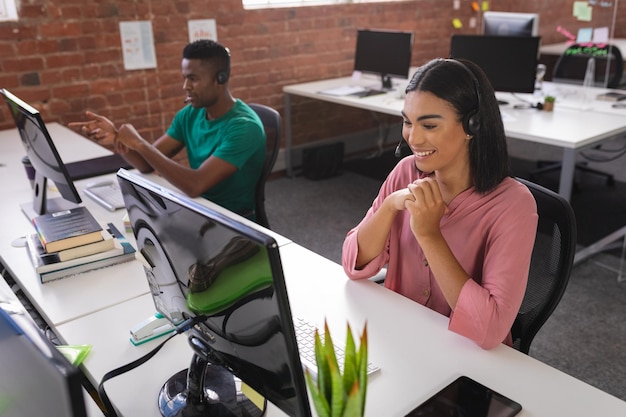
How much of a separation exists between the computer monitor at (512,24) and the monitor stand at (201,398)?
3.72m

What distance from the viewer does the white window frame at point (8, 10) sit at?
324 cm

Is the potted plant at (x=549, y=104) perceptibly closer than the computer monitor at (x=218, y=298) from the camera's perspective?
No

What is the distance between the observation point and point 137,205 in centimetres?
111

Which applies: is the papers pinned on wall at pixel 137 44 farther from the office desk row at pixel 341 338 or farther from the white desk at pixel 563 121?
the office desk row at pixel 341 338

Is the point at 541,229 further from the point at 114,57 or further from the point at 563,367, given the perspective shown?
the point at 114,57

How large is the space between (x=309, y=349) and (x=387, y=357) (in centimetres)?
17

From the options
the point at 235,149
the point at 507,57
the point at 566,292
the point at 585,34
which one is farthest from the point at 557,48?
the point at 235,149

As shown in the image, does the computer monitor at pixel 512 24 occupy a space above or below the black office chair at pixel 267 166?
above

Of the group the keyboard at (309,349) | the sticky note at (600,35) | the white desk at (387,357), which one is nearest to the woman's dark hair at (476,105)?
the white desk at (387,357)

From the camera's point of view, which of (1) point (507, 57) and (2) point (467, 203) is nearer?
(2) point (467, 203)

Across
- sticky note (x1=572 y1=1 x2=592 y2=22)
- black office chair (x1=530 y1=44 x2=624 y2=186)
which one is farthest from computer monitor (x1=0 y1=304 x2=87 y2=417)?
sticky note (x1=572 y1=1 x2=592 y2=22)

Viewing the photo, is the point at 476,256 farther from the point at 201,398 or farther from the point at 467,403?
the point at 201,398

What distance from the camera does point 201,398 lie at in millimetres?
1122

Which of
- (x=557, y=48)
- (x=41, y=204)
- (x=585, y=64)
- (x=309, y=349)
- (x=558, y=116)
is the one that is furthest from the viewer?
(x=557, y=48)
